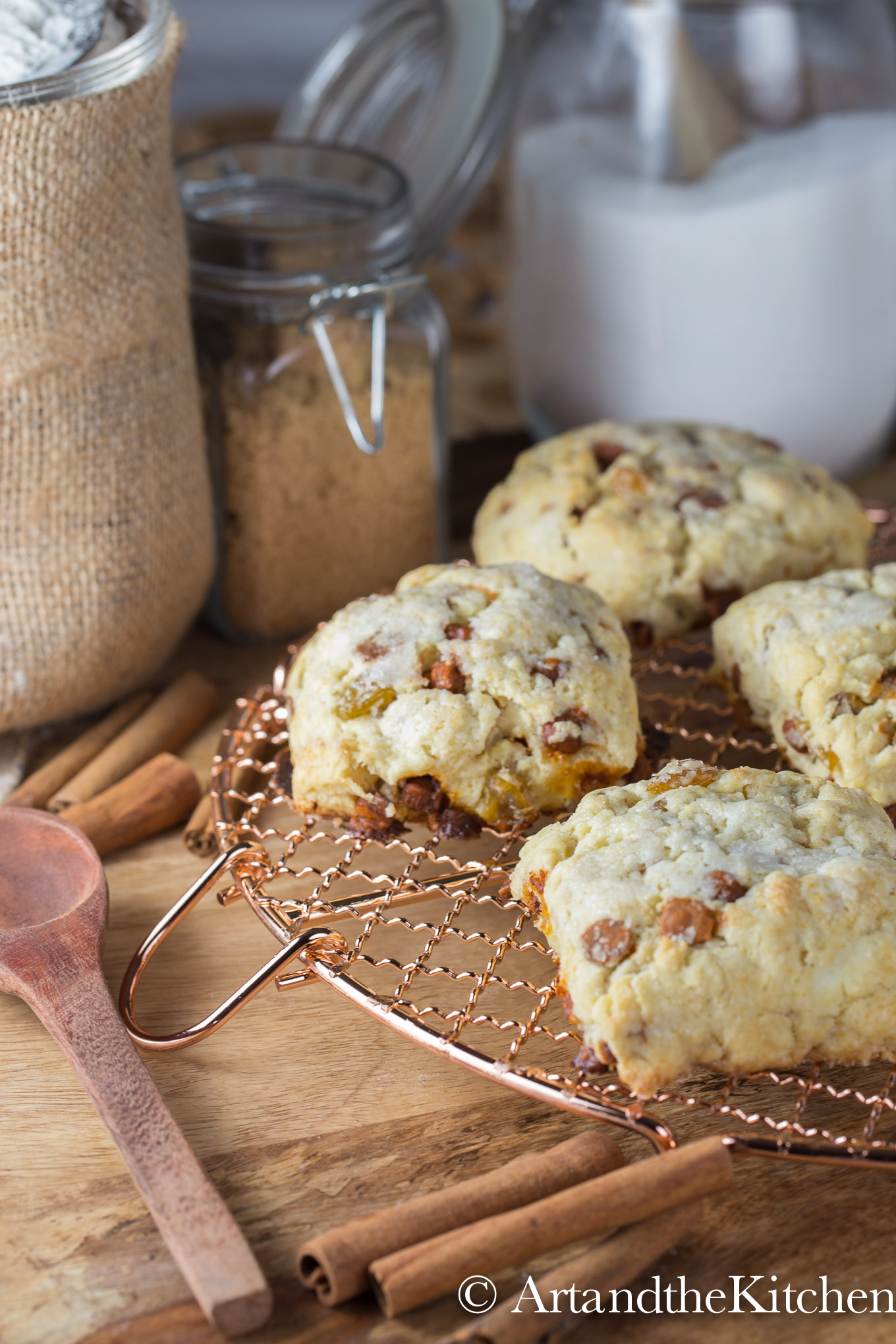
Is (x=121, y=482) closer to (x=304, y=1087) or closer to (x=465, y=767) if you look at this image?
(x=465, y=767)

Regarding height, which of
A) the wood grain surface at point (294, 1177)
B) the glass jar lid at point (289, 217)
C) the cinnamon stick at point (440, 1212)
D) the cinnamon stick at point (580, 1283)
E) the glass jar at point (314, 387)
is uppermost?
the glass jar lid at point (289, 217)

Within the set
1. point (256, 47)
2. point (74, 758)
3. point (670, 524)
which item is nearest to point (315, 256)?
point (670, 524)

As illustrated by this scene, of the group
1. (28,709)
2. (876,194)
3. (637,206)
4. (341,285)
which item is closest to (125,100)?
(341,285)

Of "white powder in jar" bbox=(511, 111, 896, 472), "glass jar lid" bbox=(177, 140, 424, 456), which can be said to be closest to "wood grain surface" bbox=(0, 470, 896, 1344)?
"glass jar lid" bbox=(177, 140, 424, 456)

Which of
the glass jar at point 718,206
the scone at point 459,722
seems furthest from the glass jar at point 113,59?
the glass jar at point 718,206

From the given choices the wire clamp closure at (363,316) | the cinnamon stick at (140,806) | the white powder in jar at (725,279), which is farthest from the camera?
the white powder in jar at (725,279)

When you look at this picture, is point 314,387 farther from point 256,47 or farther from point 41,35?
point 256,47

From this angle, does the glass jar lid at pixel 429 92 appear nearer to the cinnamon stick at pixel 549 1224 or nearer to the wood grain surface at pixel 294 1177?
the wood grain surface at pixel 294 1177
